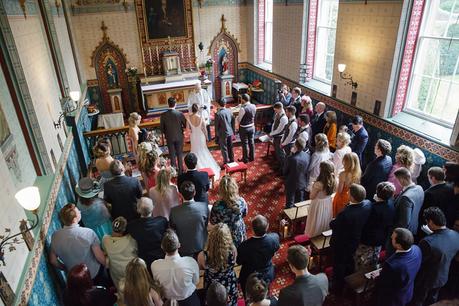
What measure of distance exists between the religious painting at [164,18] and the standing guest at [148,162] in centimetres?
873

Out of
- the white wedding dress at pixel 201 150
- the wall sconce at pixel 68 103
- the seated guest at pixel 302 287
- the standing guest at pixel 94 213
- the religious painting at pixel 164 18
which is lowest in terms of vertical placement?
the white wedding dress at pixel 201 150

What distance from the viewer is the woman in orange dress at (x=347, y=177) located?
16.7 ft

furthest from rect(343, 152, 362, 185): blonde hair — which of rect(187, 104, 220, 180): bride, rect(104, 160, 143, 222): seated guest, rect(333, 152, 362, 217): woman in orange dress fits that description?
rect(187, 104, 220, 180): bride

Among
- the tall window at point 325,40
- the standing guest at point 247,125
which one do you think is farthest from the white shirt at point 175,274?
the tall window at point 325,40

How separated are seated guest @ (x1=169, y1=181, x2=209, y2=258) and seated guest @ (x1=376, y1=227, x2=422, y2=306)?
2.20m

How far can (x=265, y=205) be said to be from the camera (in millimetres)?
7148

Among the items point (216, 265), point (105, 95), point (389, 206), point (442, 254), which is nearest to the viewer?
point (216, 265)

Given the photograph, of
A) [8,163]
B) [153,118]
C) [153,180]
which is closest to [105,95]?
[153,118]

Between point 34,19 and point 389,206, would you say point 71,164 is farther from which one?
point 389,206

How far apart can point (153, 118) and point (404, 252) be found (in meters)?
10.9

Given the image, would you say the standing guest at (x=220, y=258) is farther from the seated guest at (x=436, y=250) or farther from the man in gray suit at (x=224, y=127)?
the man in gray suit at (x=224, y=127)

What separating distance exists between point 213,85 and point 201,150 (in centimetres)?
688

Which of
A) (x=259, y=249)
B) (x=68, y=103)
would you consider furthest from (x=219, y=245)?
(x=68, y=103)

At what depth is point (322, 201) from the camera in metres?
5.04
